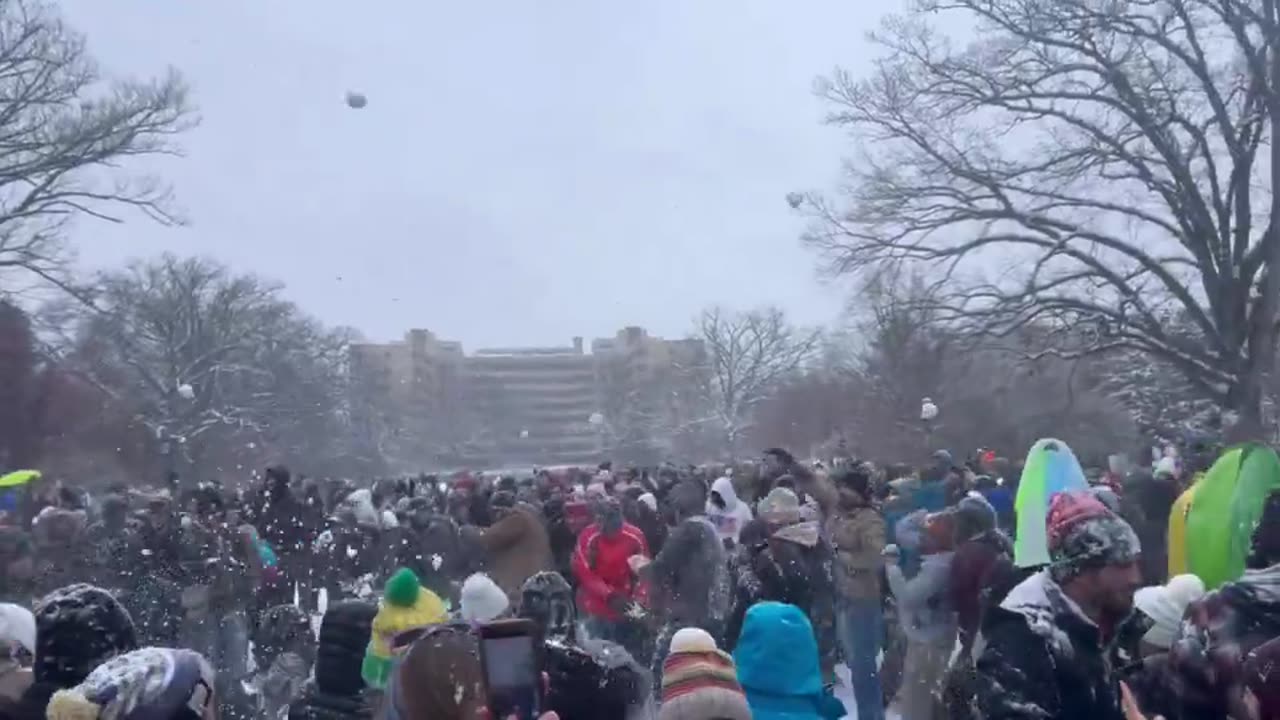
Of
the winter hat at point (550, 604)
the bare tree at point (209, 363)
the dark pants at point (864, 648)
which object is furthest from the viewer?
the bare tree at point (209, 363)

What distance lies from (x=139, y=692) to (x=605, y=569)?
5479 mm

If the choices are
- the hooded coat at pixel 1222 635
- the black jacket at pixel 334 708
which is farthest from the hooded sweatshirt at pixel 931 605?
the black jacket at pixel 334 708

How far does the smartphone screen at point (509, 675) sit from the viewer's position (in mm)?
3213

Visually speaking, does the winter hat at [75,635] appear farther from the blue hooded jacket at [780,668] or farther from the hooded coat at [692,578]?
the hooded coat at [692,578]

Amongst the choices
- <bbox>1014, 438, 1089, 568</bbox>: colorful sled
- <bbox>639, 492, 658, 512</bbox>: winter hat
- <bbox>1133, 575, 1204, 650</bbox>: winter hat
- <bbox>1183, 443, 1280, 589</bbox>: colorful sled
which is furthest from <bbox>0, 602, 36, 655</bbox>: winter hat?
<bbox>639, 492, 658, 512</bbox>: winter hat

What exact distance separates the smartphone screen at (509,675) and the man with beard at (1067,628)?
1289 millimetres

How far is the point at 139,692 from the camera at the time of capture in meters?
3.17

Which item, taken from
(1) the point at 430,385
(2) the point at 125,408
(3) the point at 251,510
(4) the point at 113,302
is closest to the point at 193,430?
(4) the point at 113,302

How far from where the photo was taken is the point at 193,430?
1964 inches

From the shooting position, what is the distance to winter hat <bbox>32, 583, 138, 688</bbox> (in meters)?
3.86

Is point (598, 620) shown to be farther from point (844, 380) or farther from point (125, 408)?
point (844, 380)

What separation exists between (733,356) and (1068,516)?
81.1 meters

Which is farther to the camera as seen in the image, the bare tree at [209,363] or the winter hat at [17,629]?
the bare tree at [209,363]

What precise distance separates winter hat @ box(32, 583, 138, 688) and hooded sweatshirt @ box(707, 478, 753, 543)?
6.23 meters
